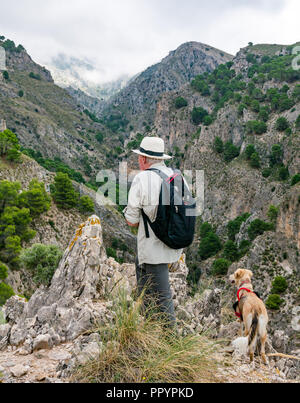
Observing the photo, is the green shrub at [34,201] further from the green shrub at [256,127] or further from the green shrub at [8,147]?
the green shrub at [256,127]

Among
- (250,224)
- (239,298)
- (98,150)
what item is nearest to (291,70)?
(250,224)

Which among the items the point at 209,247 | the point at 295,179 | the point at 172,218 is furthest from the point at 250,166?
the point at 172,218

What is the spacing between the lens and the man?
336 cm

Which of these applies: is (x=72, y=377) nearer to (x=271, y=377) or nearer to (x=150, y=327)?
(x=150, y=327)

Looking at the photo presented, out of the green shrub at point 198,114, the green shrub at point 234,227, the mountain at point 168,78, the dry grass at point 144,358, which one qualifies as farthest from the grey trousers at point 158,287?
the mountain at point 168,78

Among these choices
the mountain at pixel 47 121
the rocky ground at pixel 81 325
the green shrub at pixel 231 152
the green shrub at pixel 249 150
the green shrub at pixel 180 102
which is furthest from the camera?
the green shrub at pixel 180 102

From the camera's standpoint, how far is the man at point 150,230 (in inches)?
132

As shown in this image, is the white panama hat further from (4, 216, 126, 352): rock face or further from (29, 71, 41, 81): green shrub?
(29, 71, 41, 81): green shrub

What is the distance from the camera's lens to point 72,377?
9.14ft

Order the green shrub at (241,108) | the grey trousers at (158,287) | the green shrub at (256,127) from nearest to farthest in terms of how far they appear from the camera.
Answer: the grey trousers at (158,287)
the green shrub at (256,127)
the green shrub at (241,108)

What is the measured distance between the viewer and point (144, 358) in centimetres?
282

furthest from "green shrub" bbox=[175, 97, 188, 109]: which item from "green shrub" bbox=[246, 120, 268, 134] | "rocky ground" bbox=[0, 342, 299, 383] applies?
"rocky ground" bbox=[0, 342, 299, 383]

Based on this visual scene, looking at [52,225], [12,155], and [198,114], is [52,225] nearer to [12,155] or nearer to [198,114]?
[12,155]

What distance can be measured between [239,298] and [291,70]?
290 feet
